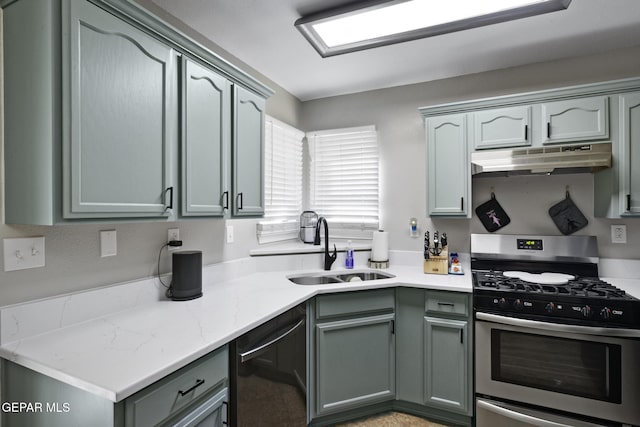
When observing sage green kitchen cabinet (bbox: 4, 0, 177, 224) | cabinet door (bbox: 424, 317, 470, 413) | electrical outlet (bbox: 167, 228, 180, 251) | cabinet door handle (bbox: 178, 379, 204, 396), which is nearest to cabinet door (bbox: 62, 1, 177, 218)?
sage green kitchen cabinet (bbox: 4, 0, 177, 224)

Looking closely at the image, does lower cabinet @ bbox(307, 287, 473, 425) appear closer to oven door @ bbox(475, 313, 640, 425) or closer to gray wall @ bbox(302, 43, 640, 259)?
oven door @ bbox(475, 313, 640, 425)

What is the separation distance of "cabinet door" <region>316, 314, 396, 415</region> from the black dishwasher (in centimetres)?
16

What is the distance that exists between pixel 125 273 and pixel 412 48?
219cm

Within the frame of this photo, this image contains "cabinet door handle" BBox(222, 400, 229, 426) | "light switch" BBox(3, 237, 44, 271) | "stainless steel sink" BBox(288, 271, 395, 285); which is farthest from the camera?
"stainless steel sink" BBox(288, 271, 395, 285)

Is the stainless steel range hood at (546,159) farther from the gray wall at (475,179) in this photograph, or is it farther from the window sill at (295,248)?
the window sill at (295,248)

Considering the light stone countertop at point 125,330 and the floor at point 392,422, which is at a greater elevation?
the light stone countertop at point 125,330

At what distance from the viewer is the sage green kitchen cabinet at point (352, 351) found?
2.04m

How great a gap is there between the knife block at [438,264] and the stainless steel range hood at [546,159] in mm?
636

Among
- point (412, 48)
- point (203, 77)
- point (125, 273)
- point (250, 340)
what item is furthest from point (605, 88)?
point (125, 273)

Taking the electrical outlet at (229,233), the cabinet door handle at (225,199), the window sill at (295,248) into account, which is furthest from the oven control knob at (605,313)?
the electrical outlet at (229,233)

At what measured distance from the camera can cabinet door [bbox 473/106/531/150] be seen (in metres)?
2.21

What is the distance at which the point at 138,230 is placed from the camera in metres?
1.65

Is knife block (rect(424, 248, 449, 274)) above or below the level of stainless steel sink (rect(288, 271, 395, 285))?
above

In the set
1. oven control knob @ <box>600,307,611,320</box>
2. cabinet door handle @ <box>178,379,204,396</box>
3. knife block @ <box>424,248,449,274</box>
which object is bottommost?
cabinet door handle @ <box>178,379,204,396</box>
